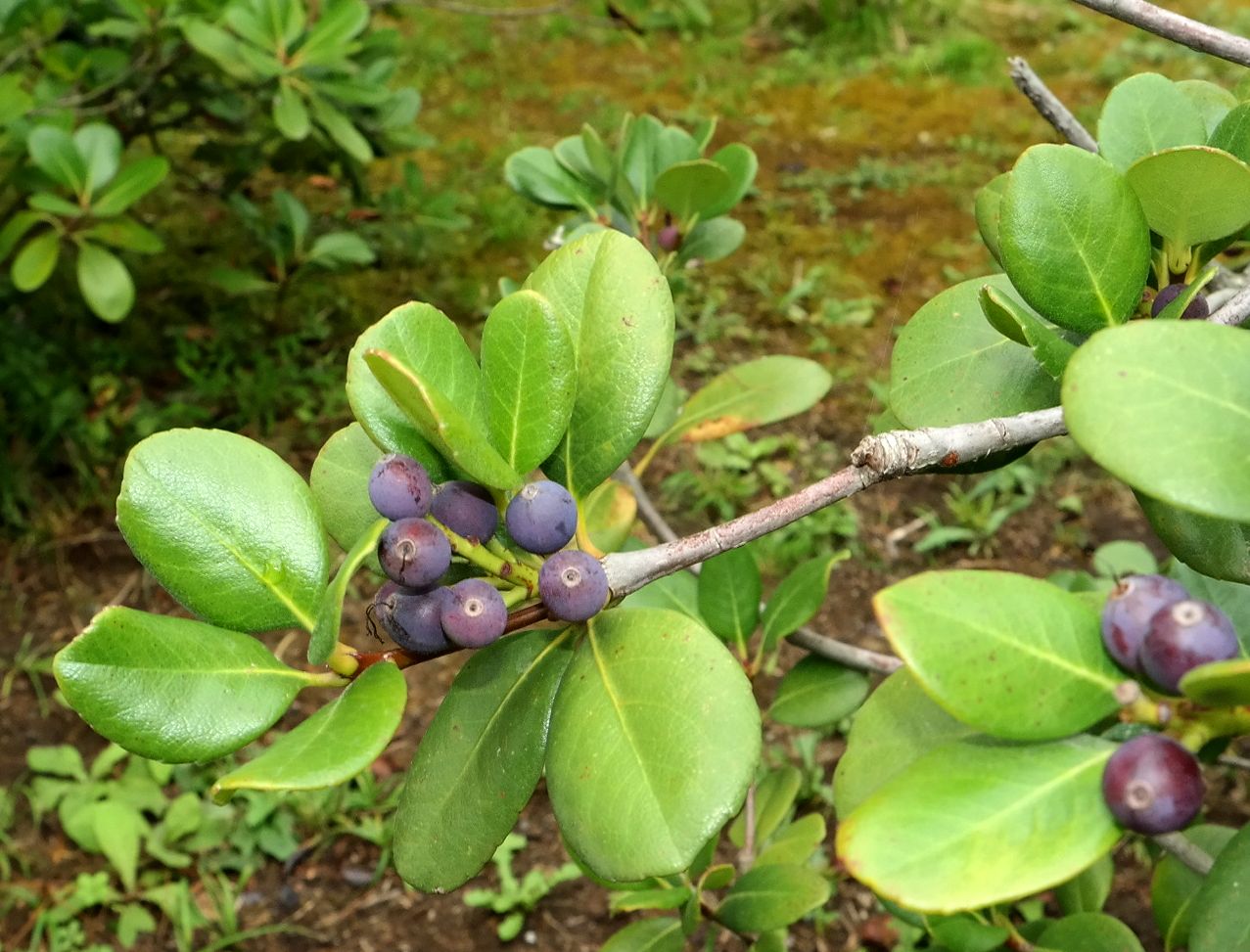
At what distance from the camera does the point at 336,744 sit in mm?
572

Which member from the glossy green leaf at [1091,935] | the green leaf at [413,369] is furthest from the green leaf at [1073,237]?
the glossy green leaf at [1091,935]

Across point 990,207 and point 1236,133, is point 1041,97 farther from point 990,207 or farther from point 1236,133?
point 1236,133

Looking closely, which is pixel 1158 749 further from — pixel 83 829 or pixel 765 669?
pixel 83 829

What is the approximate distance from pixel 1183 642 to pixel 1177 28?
50 centimetres

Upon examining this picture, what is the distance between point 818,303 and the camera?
12.2 feet

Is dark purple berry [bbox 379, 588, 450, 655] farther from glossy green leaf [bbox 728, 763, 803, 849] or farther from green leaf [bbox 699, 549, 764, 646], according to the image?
glossy green leaf [bbox 728, 763, 803, 849]

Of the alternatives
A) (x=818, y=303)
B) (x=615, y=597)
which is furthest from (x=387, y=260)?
(x=615, y=597)

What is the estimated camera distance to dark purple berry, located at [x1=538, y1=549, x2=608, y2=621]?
2.15ft

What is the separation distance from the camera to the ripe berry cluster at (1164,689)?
1.59 feet

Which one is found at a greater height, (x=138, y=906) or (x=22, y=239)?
(x=22, y=239)

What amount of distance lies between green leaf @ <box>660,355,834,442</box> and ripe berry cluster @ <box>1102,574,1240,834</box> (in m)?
0.96

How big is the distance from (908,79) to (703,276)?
1.88 meters

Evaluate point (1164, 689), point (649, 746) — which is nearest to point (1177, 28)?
point (1164, 689)

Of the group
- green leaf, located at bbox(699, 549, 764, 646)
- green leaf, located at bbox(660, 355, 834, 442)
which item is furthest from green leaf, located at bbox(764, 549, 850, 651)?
green leaf, located at bbox(660, 355, 834, 442)
